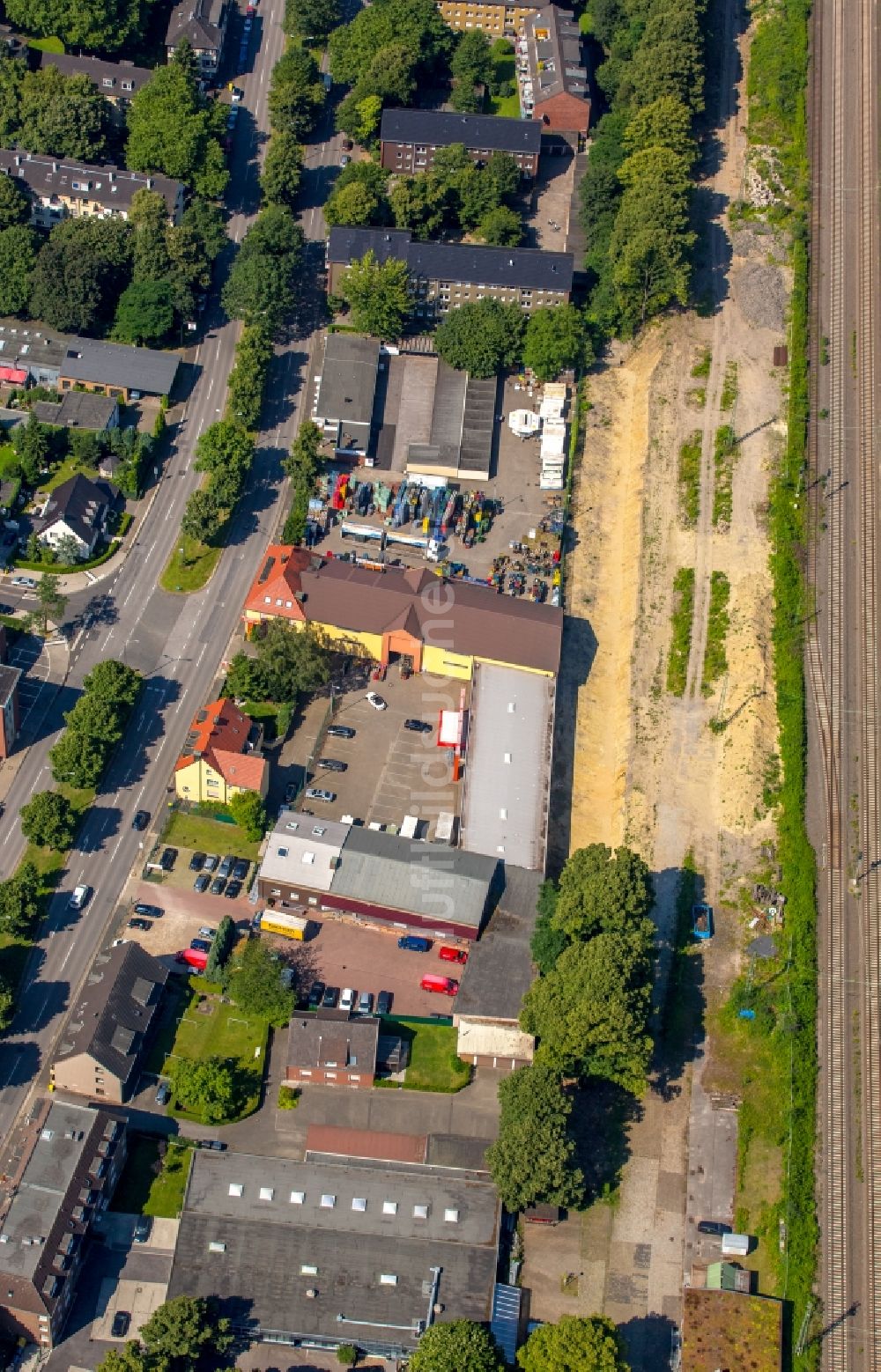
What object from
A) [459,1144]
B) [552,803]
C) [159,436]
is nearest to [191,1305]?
[459,1144]

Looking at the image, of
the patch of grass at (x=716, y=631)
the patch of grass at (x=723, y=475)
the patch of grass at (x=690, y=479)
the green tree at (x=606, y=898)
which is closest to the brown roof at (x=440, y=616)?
the patch of grass at (x=716, y=631)

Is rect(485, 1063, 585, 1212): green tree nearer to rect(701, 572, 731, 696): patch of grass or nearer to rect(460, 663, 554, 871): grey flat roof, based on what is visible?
rect(460, 663, 554, 871): grey flat roof

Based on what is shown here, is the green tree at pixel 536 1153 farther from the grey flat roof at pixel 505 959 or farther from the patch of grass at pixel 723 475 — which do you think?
the patch of grass at pixel 723 475

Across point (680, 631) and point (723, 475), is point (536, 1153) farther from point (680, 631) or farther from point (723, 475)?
point (723, 475)

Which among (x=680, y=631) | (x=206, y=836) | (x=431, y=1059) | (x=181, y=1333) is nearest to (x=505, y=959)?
(x=431, y=1059)

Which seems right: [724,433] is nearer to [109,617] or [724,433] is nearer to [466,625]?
[466,625]
